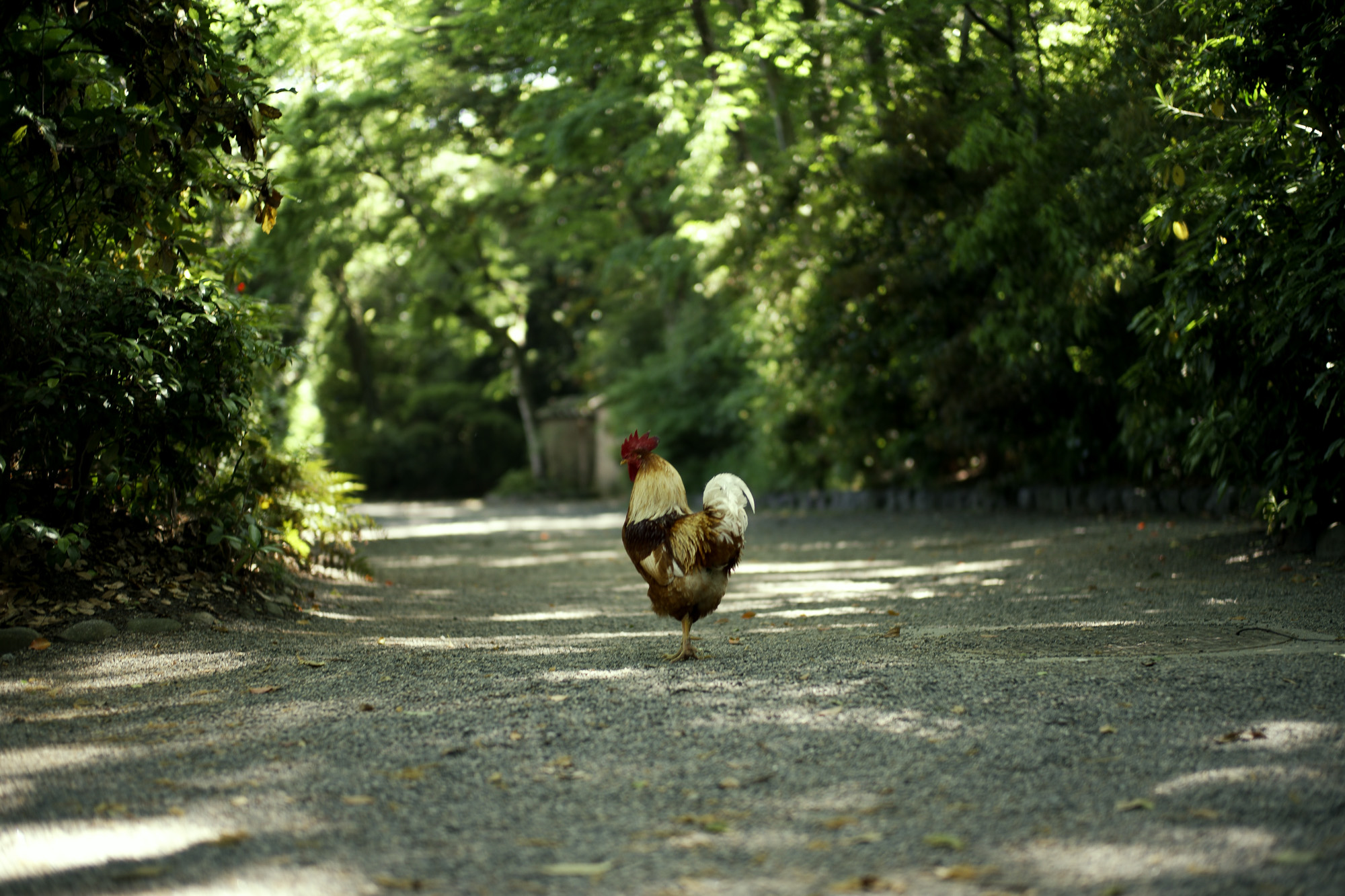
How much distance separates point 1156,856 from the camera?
2.60 m

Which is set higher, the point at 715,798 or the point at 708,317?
the point at 708,317

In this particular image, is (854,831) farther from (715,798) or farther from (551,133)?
(551,133)

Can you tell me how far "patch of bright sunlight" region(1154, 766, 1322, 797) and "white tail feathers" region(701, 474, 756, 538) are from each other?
7.69 ft

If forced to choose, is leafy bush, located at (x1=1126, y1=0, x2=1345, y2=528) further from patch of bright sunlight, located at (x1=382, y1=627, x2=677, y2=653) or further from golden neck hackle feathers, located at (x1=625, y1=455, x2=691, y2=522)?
patch of bright sunlight, located at (x1=382, y1=627, x2=677, y2=653)

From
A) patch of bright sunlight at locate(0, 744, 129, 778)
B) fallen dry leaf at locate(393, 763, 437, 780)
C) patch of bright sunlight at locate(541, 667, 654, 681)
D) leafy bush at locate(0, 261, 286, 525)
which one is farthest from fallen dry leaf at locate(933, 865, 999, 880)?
leafy bush at locate(0, 261, 286, 525)

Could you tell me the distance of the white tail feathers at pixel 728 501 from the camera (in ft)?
16.9

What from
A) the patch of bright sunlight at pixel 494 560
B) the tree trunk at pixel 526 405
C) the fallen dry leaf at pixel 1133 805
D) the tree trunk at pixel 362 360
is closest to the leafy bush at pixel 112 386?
the patch of bright sunlight at pixel 494 560

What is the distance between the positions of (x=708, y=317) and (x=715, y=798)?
18743mm

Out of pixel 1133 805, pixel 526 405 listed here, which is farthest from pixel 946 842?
pixel 526 405

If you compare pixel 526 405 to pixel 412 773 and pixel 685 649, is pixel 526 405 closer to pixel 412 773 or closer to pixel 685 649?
pixel 685 649

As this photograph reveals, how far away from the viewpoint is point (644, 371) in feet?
73.8

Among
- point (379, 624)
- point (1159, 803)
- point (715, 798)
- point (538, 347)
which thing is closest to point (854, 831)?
point (715, 798)

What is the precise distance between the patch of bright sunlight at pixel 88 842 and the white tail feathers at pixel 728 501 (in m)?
2.79

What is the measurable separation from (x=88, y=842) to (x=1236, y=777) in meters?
3.26
